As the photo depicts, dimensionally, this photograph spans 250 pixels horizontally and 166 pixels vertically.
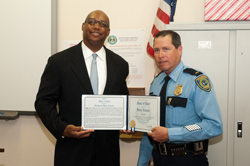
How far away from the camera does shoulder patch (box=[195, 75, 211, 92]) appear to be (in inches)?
65.1

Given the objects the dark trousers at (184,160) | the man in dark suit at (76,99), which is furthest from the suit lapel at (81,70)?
the dark trousers at (184,160)

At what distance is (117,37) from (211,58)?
1165mm

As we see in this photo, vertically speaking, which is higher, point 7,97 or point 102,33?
point 102,33

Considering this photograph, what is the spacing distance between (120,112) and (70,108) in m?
0.39

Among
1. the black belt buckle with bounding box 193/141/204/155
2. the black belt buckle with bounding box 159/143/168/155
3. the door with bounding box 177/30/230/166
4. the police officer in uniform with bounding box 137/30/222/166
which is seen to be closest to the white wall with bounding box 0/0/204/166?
the door with bounding box 177/30/230/166

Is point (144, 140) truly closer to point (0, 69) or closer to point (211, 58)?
point (211, 58)

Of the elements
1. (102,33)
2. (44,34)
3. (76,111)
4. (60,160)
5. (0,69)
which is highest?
(44,34)

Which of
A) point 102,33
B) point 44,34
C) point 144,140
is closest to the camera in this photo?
point 102,33

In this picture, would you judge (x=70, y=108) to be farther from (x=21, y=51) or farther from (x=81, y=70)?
(x=21, y=51)

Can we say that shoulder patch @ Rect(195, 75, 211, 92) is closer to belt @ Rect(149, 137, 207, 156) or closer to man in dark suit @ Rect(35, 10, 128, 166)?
belt @ Rect(149, 137, 207, 156)

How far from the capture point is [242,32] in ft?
6.68

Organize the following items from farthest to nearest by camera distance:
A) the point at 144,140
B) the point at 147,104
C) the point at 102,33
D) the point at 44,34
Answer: the point at 44,34, the point at 144,140, the point at 102,33, the point at 147,104

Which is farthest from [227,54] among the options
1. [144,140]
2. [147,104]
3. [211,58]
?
[144,140]

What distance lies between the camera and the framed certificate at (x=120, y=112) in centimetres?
165
